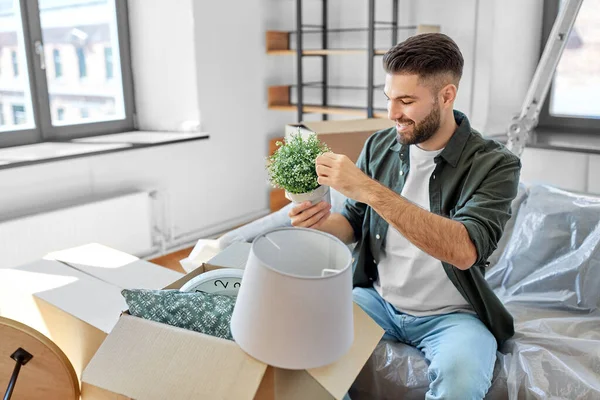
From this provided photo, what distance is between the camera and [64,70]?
332cm

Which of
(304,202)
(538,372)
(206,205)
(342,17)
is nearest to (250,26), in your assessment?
(342,17)

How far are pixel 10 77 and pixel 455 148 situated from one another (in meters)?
2.57

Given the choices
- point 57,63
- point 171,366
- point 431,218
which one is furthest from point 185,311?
point 57,63

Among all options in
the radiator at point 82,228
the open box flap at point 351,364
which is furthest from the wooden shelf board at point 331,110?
the open box flap at point 351,364

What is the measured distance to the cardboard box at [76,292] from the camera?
1.27 meters

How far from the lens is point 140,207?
320 centimetres

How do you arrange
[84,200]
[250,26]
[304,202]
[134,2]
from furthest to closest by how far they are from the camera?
[250,26] < [134,2] < [84,200] < [304,202]

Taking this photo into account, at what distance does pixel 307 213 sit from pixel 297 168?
0.48 feet

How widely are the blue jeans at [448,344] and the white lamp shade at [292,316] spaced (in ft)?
1.58

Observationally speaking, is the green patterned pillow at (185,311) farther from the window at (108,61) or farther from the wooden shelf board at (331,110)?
the window at (108,61)

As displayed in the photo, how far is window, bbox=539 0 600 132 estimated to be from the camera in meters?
3.16

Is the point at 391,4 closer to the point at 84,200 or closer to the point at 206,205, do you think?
the point at 206,205

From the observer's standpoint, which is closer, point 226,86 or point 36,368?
point 36,368

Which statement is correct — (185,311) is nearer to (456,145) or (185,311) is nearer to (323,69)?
(456,145)
